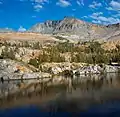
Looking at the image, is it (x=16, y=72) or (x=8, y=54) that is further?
(x=8, y=54)

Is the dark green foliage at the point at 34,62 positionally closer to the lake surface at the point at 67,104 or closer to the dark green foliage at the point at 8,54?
the dark green foliage at the point at 8,54

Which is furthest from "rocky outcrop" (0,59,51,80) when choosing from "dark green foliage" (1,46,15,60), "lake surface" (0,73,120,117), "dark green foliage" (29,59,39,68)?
"lake surface" (0,73,120,117)

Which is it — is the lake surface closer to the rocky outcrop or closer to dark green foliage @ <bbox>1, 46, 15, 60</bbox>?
the rocky outcrop

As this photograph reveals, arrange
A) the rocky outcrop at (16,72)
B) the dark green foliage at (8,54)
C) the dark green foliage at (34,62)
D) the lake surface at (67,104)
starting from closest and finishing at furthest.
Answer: the lake surface at (67,104), the rocky outcrop at (16,72), the dark green foliage at (8,54), the dark green foliage at (34,62)

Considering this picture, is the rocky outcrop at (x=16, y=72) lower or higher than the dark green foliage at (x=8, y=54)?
lower

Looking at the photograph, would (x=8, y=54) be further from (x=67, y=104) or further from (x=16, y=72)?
(x=67, y=104)

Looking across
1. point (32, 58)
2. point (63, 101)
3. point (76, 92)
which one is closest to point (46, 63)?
point (32, 58)

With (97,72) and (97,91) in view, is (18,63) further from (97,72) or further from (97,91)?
(97,91)

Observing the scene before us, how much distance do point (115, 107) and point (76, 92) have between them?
24.3 meters

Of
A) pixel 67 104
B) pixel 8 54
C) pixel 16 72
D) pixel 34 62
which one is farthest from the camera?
pixel 8 54

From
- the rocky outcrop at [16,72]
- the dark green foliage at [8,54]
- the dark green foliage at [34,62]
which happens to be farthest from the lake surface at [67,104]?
the dark green foliage at [8,54]

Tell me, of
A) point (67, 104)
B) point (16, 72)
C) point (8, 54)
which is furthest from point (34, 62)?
point (67, 104)

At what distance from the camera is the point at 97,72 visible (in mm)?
140375

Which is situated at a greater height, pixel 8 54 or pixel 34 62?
pixel 8 54
